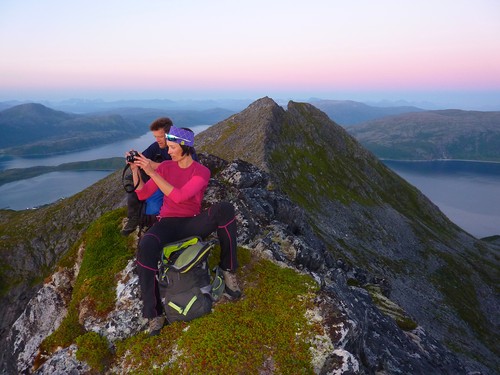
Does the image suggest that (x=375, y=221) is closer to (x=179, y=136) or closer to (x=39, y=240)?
(x=179, y=136)

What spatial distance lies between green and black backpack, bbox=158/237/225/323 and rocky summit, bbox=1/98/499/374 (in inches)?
65.1

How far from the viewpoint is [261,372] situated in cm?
874

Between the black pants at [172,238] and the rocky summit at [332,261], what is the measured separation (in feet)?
4.20

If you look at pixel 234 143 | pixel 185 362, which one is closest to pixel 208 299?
pixel 185 362

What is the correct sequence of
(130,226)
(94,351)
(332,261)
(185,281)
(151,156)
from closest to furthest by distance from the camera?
(94,351)
(185,281)
(130,226)
(151,156)
(332,261)

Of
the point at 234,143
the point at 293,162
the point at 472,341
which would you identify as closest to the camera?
the point at 472,341

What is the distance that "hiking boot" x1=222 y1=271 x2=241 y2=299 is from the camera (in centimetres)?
1094

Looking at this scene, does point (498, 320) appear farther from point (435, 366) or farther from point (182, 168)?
point (182, 168)

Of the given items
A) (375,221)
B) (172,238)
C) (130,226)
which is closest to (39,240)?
(130,226)

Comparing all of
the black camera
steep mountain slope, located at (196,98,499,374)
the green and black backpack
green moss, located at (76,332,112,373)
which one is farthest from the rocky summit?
the black camera

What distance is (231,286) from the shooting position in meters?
11.0

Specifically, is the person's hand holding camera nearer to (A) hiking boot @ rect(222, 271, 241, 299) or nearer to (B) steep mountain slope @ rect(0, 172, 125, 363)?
(A) hiking boot @ rect(222, 271, 241, 299)

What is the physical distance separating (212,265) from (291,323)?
163 inches

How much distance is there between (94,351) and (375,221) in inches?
2600
